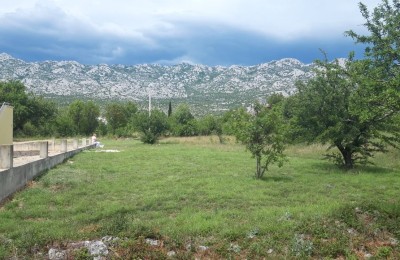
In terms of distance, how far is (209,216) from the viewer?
10352mm

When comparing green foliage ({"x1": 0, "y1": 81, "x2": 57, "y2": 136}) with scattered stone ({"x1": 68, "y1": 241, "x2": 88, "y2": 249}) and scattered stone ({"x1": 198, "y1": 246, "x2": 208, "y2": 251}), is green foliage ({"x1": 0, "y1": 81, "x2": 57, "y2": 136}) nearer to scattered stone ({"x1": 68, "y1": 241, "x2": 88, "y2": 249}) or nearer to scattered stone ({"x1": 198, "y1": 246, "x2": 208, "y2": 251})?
scattered stone ({"x1": 68, "y1": 241, "x2": 88, "y2": 249})

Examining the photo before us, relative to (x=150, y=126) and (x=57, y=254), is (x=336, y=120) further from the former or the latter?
(x=150, y=126)

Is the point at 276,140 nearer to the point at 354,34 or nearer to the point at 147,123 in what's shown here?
the point at 354,34

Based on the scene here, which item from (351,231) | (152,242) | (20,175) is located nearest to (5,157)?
(20,175)

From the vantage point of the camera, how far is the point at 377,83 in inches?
444

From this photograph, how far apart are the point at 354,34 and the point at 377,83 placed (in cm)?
364

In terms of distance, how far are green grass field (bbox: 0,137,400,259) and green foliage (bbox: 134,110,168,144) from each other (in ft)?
111

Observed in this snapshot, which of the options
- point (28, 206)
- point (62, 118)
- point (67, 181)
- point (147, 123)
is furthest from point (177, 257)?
point (62, 118)

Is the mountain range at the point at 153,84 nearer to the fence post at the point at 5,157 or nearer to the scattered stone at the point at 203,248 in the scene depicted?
the fence post at the point at 5,157

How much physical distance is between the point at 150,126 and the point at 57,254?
151 feet

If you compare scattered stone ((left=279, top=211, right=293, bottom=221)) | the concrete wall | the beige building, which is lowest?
scattered stone ((left=279, top=211, right=293, bottom=221))

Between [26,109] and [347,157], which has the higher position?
[26,109]

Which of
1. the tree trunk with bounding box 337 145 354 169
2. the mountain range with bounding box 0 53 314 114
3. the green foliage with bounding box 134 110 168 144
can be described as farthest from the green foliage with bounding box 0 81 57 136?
the mountain range with bounding box 0 53 314 114

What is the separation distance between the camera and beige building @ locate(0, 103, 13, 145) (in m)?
18.0
